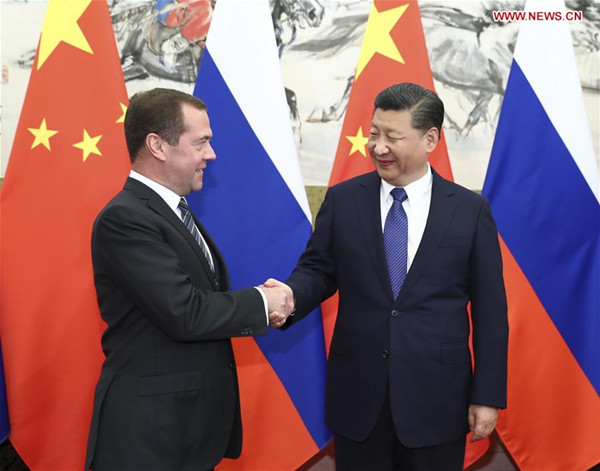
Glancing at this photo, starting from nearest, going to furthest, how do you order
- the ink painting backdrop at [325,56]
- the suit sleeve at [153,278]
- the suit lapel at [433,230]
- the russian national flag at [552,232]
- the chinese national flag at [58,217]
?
1. the suit sleeve at [153,278]
2. the suit lapel at [433,230]
3. the chinese national flag at [58,217]
4. the russian national flag at [552,232]
5. the ink painting backdrop at [325,56]

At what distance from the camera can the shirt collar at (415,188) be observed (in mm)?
1765

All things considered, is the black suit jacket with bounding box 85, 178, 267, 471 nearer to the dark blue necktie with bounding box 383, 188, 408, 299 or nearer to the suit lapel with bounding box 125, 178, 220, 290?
the suit lapel with bounding box 125, 178, 220, 290

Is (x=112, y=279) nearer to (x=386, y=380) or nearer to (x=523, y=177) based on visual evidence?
(x=386, y=380)

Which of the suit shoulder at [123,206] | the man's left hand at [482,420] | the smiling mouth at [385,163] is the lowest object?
the man's left hand at [482,420]

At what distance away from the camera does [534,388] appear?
250cm

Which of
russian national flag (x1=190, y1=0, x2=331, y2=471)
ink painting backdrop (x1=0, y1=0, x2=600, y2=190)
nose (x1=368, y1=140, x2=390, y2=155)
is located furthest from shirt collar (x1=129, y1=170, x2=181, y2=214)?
ink painting backdrop (x1=0, y1=0, x2=600, y2=190)

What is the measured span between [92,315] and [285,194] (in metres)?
0.90

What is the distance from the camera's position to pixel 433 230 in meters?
1.68

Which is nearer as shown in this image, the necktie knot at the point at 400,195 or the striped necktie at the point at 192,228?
the striped necktie at the point at 192,228

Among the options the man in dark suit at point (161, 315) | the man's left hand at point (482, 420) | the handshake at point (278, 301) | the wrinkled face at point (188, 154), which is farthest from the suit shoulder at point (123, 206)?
the man's left hand at point (482, 420)

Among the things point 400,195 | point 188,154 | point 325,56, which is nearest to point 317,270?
point 400,195

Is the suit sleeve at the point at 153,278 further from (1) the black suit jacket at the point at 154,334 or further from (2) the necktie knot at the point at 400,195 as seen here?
(2) the necktie knot at the point at 400,195

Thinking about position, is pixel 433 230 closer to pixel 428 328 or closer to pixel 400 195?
pixel 400 195

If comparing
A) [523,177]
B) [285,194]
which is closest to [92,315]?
[285,194]
